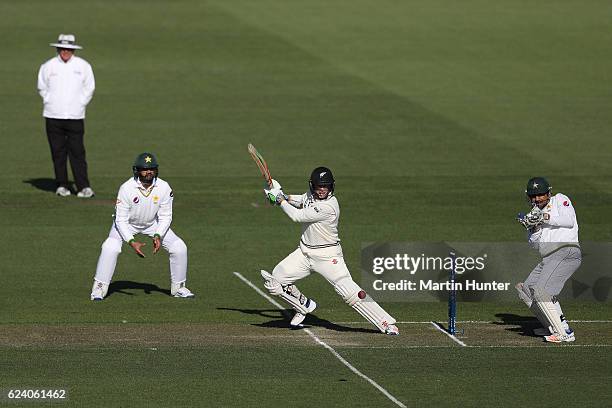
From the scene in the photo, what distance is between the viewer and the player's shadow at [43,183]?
88.6 ft

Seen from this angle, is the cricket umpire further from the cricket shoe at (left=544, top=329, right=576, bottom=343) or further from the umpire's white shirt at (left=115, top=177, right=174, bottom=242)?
the cricket shoe at (left=544, top=329, right=576, bottom=343)

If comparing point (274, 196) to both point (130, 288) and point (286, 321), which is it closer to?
point (286, 321)

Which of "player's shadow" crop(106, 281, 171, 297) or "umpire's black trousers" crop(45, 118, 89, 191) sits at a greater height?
"umpire's black trousers" crop(45, 118, 89, 191)

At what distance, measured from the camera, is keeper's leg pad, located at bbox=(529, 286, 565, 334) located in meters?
16.4

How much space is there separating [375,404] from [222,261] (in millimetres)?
8310

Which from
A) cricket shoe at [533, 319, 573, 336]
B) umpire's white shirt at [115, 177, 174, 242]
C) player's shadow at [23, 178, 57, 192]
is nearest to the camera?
cricket shoe at [533, 319, 573, 336]

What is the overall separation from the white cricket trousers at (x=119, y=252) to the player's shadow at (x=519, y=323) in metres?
4.35

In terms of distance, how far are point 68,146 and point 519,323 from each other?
432 inches

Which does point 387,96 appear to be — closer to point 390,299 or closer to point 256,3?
point 256,3

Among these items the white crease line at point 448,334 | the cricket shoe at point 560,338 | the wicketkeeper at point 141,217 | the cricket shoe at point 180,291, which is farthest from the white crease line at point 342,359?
the cricket shoe at point 560,338

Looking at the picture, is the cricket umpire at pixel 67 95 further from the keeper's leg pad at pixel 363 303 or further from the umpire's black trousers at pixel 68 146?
the keeper's leg pad at pixel 363 303

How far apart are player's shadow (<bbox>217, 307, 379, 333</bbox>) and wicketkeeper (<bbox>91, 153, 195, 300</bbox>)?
50.0 inches

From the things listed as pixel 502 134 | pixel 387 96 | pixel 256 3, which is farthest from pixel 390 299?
pixel 256 3

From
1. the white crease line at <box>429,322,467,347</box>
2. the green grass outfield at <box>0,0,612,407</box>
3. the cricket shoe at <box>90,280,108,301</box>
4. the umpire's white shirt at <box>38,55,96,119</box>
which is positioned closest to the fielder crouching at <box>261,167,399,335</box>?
the green grass outfield at <box>0,0,612,407</box>
